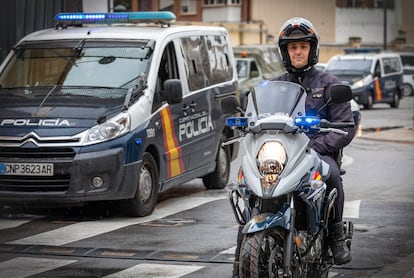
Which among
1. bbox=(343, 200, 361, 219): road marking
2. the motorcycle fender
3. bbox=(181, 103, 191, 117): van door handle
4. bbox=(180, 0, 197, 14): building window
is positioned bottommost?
bbox=(343, 200, 361, 219): road marking

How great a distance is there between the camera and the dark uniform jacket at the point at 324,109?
789 cm

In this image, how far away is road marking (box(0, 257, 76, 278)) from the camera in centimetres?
870

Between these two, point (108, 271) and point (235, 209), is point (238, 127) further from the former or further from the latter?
point (108, 271)

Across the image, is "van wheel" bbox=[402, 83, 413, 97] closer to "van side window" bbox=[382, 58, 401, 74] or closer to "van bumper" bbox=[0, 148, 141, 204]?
"van side window" bbox=[382, 58, 401, 74]

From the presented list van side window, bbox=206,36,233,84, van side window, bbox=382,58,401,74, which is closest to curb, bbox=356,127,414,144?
van side window, bbox=206,36,233,84

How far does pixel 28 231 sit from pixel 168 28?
3.49 meters

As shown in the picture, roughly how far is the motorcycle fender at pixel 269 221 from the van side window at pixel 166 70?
5.28 meters

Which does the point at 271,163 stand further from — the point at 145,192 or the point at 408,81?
the point at 408,81

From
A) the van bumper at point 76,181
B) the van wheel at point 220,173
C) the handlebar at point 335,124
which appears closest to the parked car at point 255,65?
the van wheel at point 220,173

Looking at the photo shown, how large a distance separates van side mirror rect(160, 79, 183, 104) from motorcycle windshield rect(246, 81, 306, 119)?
190 inches

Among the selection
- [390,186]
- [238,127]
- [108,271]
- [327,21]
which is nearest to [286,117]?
[238,127]

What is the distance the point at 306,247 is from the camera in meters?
7.42

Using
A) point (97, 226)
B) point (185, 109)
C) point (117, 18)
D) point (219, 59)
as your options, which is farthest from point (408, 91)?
point (97, 226)

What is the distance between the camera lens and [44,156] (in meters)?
11.3
